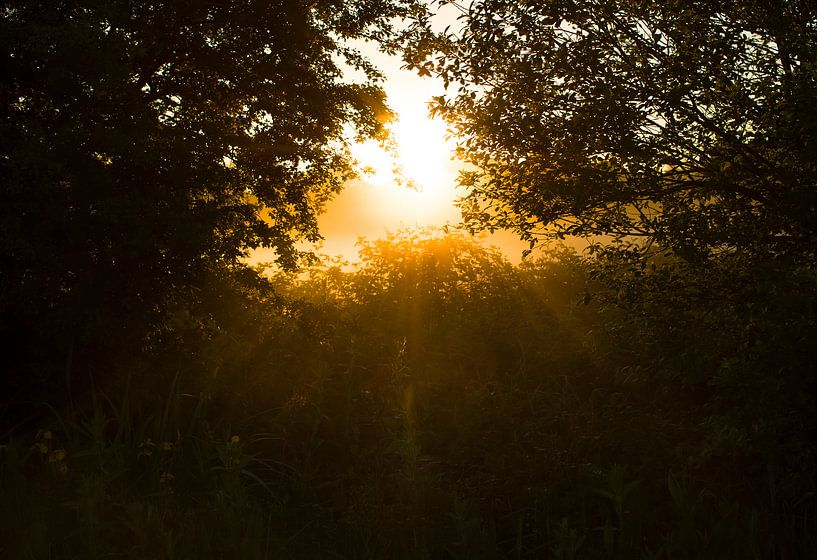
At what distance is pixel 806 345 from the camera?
21.1ft

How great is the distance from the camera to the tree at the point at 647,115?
649cm

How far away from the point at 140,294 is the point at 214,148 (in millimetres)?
2101

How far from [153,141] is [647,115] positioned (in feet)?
18.7

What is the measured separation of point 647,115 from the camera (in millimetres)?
6758

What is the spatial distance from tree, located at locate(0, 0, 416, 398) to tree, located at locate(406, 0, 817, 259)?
3.24 metres

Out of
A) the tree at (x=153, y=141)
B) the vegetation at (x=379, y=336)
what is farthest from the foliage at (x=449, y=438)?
the tree at (x=153, y=141)

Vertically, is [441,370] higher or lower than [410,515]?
higher

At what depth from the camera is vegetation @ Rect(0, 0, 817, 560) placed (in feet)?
19.9

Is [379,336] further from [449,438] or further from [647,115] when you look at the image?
[647,115]

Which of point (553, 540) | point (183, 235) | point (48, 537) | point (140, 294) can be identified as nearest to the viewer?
point (48, 537)

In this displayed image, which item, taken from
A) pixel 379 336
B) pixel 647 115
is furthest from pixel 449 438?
pixel 647 115

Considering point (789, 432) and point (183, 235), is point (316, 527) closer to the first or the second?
point (183, 235)

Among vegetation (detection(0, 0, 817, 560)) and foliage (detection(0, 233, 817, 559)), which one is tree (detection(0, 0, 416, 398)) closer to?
vegetation (detection(0, 0, 817, 560))

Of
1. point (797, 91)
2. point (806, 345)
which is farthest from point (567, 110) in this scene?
point (806, 345)
